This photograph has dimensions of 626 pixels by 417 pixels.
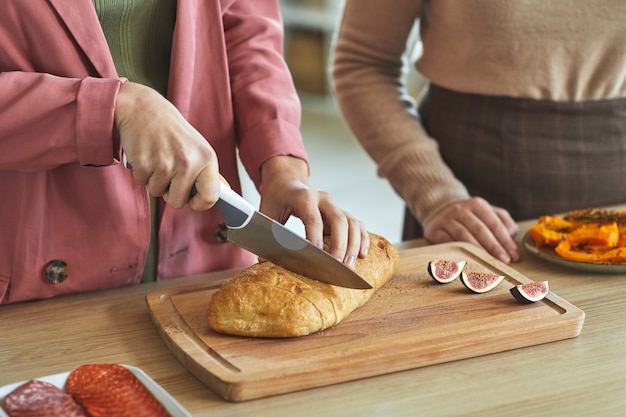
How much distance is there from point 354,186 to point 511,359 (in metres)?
5.05

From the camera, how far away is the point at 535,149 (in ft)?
7.75

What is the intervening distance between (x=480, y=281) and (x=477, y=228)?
362 mm

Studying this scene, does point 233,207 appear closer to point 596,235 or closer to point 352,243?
point 352,243

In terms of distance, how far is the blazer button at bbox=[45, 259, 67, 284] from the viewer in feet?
5.85

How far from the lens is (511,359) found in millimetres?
1533

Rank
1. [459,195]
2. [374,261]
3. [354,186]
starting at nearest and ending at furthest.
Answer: [374,261] → [459,195] → [354,186]

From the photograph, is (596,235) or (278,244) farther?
(596,235)

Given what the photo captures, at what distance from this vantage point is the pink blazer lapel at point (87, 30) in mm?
1623

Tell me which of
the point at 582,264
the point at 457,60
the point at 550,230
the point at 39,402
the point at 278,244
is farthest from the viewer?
the point at 457,60

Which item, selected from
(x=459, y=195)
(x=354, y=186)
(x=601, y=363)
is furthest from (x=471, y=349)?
(x=354, y=186)

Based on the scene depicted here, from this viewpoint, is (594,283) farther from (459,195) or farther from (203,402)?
(203,402)

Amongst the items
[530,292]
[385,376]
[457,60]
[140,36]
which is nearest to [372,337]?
[385,376]

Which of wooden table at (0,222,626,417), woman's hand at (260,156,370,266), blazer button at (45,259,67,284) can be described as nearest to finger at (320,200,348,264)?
woman's hand at (260,156,370,266)

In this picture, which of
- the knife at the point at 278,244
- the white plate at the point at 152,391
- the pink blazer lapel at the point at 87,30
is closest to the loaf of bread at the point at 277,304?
the knife at the point at 278,244
